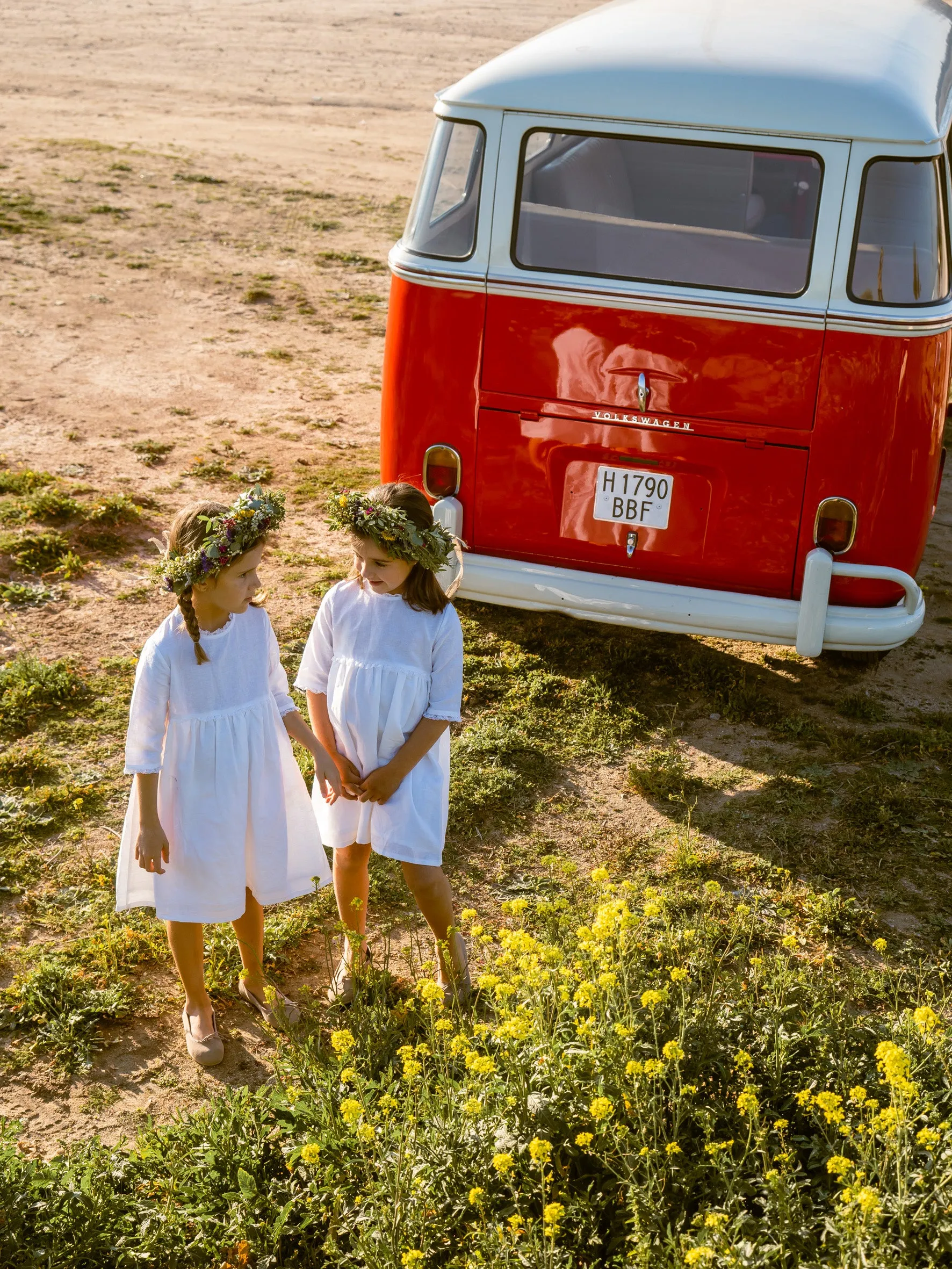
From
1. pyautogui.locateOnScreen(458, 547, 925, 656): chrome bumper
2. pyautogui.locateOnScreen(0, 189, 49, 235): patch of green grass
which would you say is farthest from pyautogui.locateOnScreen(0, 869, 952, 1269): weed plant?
pyautogui.locateOnScreen(0, 189, 49, 235): patch of green grass

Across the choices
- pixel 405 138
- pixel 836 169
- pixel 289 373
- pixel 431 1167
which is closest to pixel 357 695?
pixel 431 1167

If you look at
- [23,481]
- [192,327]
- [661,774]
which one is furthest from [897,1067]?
[192,327]

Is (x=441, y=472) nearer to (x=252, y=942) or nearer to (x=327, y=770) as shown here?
(x=327, y=770)

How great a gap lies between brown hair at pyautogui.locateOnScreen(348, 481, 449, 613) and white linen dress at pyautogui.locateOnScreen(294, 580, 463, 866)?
3cm

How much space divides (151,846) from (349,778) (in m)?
0.59

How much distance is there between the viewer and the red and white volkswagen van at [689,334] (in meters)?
4.40

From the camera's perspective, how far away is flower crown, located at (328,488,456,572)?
327 cm

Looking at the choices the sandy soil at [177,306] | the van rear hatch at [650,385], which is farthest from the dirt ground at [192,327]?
the van rear hatch at [650,385]

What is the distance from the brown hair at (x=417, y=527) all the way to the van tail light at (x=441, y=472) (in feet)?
5.15

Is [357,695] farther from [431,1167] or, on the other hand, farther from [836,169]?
[836,169]

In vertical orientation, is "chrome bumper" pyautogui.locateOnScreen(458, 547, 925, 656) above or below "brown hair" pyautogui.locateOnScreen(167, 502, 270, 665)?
below

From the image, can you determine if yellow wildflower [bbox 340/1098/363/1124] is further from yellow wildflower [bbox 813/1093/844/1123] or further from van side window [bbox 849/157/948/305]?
van side window [bbox 849/157/948/305]

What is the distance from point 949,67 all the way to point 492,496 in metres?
3.14

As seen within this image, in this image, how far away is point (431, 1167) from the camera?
104 inches
